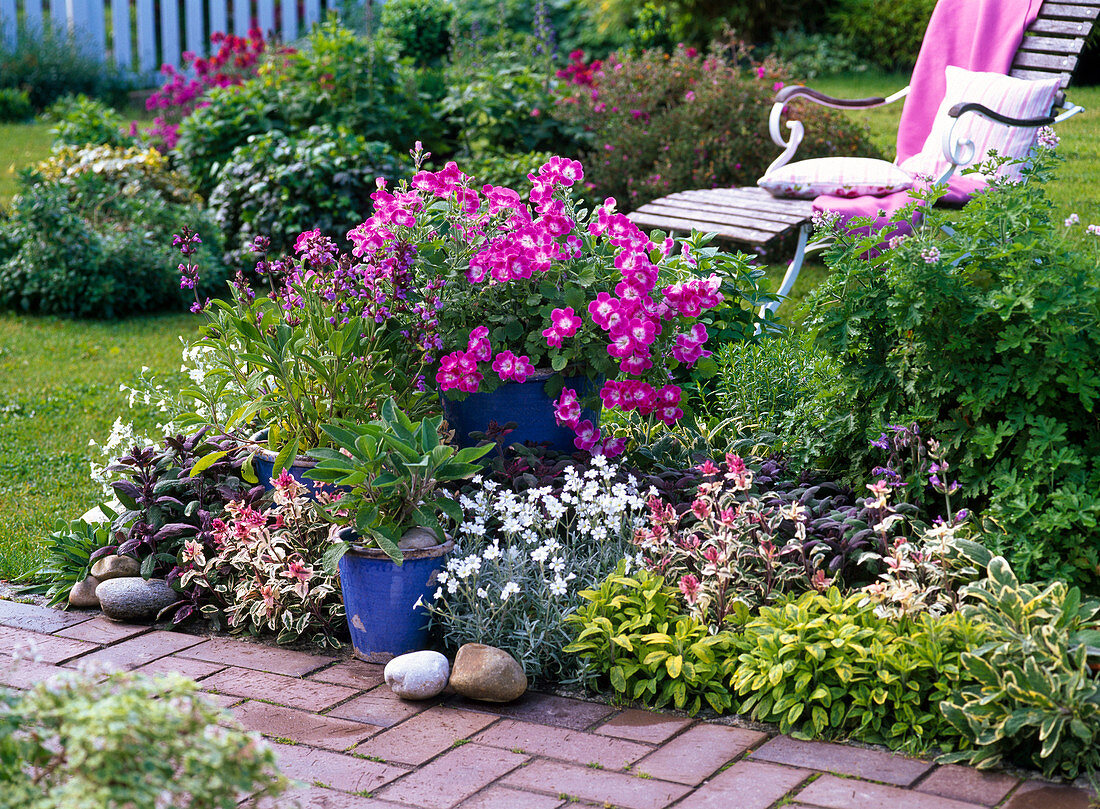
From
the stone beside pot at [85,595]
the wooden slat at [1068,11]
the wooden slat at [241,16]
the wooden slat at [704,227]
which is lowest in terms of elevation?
the stone beside pot at [85,595]

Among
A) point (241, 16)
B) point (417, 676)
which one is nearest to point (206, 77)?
point (241, 16)

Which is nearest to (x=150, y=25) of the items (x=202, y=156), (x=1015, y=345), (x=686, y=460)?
(x=202, y=156)

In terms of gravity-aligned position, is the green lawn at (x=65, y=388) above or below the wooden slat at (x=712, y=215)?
below

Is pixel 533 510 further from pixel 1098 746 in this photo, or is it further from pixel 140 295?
pixel 140 295

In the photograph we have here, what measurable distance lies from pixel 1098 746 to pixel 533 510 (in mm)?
1353

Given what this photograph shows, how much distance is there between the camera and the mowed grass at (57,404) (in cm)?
384

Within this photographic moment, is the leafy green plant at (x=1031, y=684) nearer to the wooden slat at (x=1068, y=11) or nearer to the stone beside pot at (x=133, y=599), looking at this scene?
the stone beside pot at (x=133, y=599)

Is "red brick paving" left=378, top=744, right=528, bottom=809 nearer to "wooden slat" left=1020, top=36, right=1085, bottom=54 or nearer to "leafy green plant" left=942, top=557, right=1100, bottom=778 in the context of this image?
"leafy green plant" left=942, top=557, right=1100, bottom=778

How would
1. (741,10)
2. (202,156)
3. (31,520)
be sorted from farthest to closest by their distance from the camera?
(741,10) < (202,156) < (31,520)

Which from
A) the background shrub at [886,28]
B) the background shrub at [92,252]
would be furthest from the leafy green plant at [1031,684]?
the background shrub at [886,28]

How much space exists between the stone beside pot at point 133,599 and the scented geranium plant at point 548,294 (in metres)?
0.95

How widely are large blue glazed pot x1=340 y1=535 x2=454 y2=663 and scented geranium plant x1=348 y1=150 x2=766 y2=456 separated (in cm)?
60

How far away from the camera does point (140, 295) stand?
256 inches

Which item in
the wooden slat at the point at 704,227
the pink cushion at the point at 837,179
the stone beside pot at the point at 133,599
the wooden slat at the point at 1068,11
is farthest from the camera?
the wooden slat at the point at 1068,11
